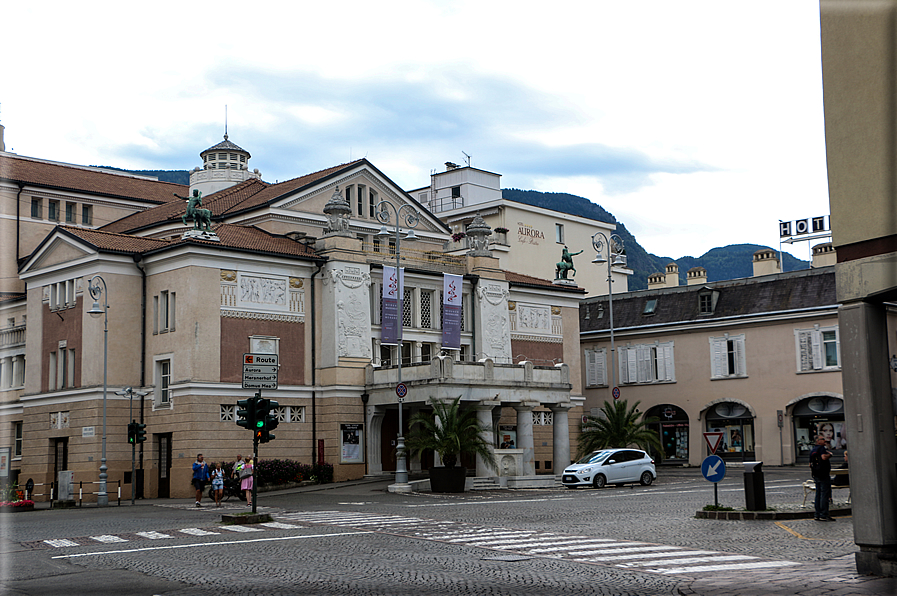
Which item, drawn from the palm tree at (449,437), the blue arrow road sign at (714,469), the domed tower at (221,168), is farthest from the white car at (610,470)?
the domed tower at (221,168)

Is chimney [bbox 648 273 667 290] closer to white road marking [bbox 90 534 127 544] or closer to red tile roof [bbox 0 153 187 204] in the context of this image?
red tile roof [bbox 0 153 187 204]

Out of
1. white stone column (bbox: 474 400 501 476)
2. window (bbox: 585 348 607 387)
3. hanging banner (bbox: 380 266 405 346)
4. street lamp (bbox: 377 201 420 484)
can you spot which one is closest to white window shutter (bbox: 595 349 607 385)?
window (bbox: 585 348 607 387)

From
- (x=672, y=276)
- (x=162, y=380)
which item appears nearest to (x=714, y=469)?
(x=162, y=380)

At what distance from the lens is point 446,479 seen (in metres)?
39.0

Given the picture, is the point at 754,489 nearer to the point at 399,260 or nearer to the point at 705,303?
the point at 399,260

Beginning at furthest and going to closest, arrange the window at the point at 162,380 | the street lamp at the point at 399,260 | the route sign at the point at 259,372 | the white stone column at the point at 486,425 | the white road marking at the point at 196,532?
the window at the point at 162,380 → the white stone column at the point at 486,425 → the street lamp at the point at 399,260 → the route sign at the point at 259,372 → the white road marking at the point at 196,532

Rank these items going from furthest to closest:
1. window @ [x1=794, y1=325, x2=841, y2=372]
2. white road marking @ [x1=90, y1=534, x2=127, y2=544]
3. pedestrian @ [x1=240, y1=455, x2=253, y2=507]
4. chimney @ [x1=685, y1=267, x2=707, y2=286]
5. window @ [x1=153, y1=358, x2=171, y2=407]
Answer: chimney @ [x1=685, y1=267, x2=707, y2=286] → window @ [x1=794, y1=325, x2=841, y2=372] → window @ [x1=153, y1=358, x2=171, y2=407] → pedestrian @ [x1=240, y1=455, x2=253, y2=507] → white road marking @ [x1=90, y1=534, x2=127, y2=544]

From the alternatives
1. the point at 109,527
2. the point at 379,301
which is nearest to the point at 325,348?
the point at 379,301

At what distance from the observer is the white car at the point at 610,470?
134 ft

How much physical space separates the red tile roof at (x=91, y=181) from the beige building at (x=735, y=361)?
2994cm

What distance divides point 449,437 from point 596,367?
28.2 metres

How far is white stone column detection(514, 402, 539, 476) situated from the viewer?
45.2 m

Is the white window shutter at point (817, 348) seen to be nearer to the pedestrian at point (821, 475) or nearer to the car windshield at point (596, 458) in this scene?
the car windshield at point (596, 458)

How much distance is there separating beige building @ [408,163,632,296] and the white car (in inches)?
1342
